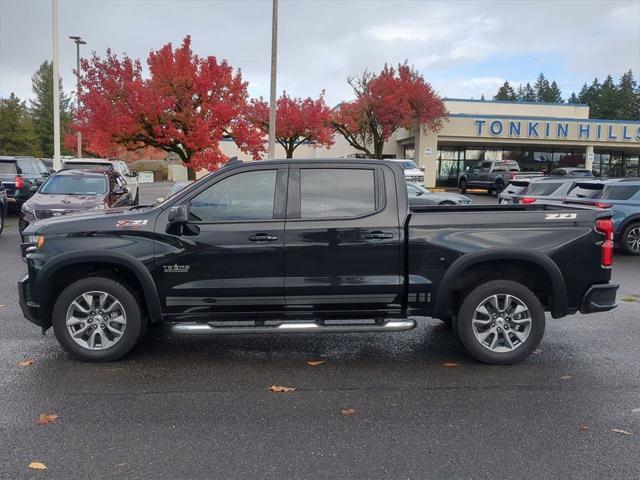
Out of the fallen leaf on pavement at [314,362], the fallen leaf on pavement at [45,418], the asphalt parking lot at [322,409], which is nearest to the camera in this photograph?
the asphalt parking lot at [322,409]

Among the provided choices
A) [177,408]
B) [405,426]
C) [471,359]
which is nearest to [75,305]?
[177,408]

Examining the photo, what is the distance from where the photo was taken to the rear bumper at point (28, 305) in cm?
562

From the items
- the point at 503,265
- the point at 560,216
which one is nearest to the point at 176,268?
the point at 503,265

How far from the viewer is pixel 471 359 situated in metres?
5.94

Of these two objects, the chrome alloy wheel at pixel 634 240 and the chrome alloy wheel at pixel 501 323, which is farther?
the chrome alloy wheel at pixel 634 240

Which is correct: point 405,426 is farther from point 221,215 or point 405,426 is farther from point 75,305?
point 75,305

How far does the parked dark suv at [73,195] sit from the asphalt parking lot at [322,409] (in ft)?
19.7

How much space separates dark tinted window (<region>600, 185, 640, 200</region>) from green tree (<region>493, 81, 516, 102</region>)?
101302 mm

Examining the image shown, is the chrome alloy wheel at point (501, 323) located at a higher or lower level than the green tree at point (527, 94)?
lower

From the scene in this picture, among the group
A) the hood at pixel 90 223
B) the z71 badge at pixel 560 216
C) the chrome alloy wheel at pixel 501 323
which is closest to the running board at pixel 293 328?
the chrome alloy wheel at pixel 501 323

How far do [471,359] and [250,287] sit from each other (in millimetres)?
2278

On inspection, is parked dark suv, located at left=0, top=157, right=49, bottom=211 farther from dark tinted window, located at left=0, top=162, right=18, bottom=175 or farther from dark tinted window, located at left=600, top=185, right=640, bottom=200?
dark tinted window, located at left=600, top=185, right=640, bottom=200

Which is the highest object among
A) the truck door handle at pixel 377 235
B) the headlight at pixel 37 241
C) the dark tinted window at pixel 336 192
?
the dark tinted window at pixel 336 192

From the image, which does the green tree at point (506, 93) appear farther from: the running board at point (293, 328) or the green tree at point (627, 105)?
the running board at point (293, 328)
